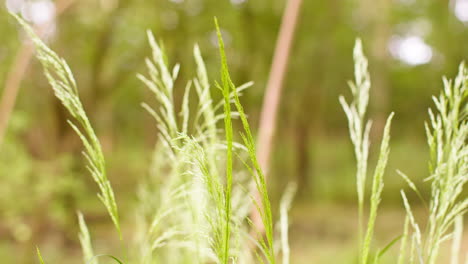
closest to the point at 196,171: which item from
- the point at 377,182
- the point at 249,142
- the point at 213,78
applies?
the point at 249,142

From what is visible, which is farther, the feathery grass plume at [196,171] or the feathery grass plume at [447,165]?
the feathery grass plume at [447,165]

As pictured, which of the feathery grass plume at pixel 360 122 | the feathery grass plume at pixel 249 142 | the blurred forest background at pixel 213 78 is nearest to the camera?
the feathery grass plume at pixel 249 142

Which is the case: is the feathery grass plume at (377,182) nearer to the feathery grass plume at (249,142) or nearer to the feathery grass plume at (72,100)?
the feathery grass plume at (249,142)

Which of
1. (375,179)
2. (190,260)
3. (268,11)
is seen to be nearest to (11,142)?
(190,260)

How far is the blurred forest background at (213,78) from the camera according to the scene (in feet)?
21.8

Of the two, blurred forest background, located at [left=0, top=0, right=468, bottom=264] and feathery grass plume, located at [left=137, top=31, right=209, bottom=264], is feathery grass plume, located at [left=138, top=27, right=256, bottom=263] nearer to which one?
feathery grass plume, located at [left=137, top=31, right=209, bottom=264]

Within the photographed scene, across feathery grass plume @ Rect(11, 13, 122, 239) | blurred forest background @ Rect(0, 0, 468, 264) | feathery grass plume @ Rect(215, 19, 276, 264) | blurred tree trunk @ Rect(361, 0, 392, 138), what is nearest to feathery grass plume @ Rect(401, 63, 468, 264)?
feathery grass plume @ Rect(215, 19, 276, 264)

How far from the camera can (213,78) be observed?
578cm

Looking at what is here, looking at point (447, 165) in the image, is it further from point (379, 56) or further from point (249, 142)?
point (379, 56)

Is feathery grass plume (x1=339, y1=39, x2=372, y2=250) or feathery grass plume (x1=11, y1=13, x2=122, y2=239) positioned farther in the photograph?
feathery grass plume (x1=339, y1=39, x2=372, y2=250)

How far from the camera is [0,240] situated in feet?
35.0

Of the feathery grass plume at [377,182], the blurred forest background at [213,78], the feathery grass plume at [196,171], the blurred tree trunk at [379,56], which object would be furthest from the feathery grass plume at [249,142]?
the blurred tree trunk at [379,56]

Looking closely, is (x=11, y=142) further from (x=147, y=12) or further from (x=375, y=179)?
(x=375, y=179)

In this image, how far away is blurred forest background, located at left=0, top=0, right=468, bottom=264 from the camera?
664 cm
